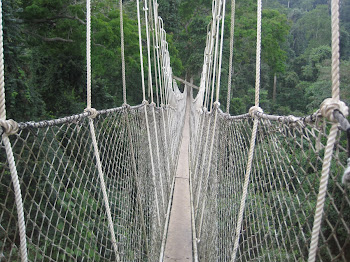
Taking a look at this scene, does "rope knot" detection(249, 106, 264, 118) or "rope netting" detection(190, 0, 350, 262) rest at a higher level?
"rope knot" detection(249, 106, 264, 118)

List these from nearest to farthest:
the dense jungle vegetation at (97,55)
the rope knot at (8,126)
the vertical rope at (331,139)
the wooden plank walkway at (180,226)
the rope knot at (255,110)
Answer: the vertical rope at (331,139)
the rope knot at (8,126)
the rope knot at (255,110)
the wooden plank walkway at (180,226)
the dense jungle vegetation at (97,55)

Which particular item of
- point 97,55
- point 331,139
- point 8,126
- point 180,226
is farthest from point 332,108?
point 97,55

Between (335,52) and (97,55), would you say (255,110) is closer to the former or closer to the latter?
(335,52)

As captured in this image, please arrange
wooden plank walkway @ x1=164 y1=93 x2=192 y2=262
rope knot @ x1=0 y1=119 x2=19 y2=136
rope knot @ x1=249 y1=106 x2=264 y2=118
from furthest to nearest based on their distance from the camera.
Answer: wooden plank walkway @ x1=164 y1=93 x2=192 y2=262
rope knot @ x1=249 y1=106 x2=264 y2=118
rope knot @ x1=0 y1=119 x2=19 y2=136

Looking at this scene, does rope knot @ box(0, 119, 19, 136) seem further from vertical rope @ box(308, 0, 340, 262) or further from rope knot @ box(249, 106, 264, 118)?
rope knot @ box(249, 106, 264, 118)

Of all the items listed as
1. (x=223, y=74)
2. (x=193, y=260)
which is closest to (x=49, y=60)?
(x=193, y=260)

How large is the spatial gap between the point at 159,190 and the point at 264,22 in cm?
1074

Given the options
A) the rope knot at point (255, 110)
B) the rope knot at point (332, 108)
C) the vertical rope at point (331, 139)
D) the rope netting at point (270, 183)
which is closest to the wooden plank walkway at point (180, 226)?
the rope netting at point (270, 183)

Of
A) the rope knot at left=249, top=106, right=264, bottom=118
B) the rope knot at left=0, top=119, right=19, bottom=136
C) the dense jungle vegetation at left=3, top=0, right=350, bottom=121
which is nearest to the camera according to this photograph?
the rope knot at left=0, top=119, right=19, bottom=136

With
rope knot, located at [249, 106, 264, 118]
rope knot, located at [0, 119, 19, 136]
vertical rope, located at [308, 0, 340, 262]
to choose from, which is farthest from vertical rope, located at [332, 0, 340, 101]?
rope knot, located at [0, 119, 19, 136]

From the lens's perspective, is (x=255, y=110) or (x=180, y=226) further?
(x=180, y=226)

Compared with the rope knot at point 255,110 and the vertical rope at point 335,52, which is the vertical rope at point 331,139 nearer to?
the vertical rope at point 335,52

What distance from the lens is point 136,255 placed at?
61.1 inches

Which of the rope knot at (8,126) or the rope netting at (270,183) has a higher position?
the rope knot at (8,126)
